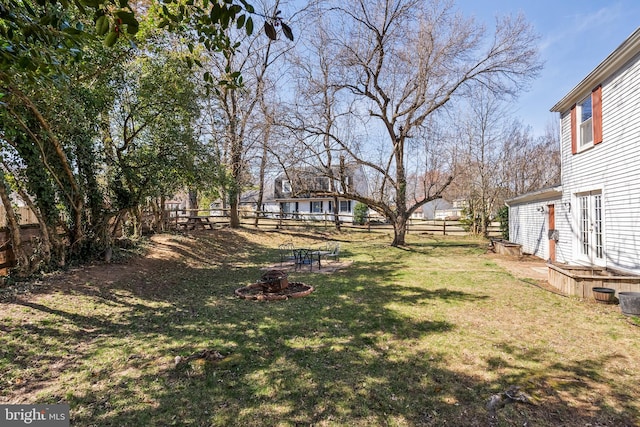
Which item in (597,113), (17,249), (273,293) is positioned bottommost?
(273,293)

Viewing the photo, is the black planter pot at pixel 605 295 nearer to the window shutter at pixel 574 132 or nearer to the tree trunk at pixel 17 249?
the window shutter at pixel 574 132

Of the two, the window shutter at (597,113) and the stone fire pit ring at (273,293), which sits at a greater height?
the window shutter at (597,113)

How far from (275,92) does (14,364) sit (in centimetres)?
1759

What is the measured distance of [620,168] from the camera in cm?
719

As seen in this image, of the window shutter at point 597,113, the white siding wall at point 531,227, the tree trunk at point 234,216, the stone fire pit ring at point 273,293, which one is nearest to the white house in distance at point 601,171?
the window shutter at point 597,113

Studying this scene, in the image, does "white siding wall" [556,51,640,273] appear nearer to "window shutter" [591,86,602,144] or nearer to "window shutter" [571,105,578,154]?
"window shutter" [591,86,602,144]

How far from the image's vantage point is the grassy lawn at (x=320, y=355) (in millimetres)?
3113

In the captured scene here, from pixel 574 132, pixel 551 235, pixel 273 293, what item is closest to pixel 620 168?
pixel 574 132

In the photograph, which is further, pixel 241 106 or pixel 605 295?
pixel 241 106

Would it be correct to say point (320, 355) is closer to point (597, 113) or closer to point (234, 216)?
point (597, 113)

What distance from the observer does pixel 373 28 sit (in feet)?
48.5

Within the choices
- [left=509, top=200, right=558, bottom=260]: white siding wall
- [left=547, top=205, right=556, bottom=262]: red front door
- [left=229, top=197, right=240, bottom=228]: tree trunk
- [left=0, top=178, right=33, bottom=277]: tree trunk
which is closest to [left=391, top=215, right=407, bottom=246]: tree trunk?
[left=509, top=200, right=558, bottom=260]: white siding wall

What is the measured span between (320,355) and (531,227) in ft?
40.3

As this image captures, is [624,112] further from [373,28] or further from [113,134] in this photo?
[113,134]
